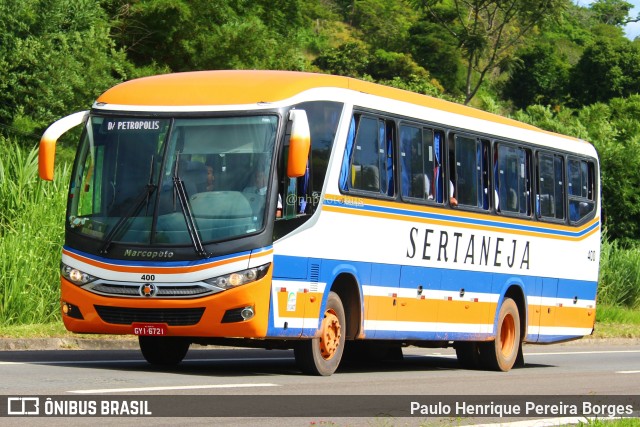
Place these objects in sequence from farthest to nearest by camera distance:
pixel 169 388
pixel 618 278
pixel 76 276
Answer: pixel 618 278
pixel 76 276
pixel 169 388

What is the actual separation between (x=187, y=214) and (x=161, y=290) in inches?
32.3

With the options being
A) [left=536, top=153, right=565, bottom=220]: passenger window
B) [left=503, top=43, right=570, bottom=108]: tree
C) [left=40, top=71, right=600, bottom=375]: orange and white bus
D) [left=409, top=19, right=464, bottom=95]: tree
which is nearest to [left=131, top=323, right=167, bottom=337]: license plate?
[left=40, top=71, right=600, bottom=375]: orange and white bus

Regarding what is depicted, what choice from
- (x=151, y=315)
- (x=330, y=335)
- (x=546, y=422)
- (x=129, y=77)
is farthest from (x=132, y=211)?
(x=129, y=77)

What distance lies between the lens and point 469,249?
1831 centimetres

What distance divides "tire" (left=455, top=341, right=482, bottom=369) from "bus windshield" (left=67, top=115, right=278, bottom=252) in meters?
6.71

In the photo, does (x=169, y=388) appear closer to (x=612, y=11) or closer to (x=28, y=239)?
(x=28, y=239)

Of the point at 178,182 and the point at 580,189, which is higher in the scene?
the point at 580,189

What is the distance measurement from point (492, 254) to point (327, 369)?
4789 mm

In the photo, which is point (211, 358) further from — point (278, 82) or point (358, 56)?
point (358, 56)

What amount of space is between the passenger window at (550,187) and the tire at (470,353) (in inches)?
96.1

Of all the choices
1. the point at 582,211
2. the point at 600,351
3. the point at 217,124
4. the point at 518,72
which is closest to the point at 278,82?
the point at 217,124

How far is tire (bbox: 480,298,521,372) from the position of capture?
1933 centimetres

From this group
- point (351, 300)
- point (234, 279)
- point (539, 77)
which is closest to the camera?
point (234, 279)

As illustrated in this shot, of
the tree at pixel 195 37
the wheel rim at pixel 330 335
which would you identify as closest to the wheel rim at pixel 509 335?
the wheel rim at pixel 330 335
